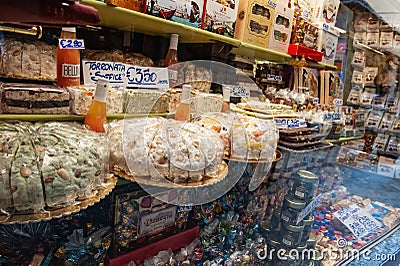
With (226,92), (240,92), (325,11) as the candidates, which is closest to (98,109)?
(226,92)

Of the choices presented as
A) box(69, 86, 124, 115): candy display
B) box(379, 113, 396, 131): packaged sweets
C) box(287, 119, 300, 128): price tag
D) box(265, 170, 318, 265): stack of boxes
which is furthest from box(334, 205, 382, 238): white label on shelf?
box(69, 86, 124, 115): candy display

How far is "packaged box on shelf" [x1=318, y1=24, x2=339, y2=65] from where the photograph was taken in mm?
2162

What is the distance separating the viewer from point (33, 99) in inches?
37.9

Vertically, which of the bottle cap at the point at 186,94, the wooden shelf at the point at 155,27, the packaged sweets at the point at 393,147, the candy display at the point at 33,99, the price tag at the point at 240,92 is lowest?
the packaged sweets at the point at 393,147

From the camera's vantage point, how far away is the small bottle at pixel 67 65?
1105 millimetres

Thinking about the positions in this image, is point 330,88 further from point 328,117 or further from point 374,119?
point 374,119

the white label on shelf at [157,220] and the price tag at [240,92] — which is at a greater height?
the price tag at [240,92]

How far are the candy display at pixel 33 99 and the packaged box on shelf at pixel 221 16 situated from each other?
66 cm

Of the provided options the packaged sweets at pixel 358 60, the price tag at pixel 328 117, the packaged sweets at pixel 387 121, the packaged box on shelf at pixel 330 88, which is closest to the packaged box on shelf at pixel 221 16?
the price tag at pixel 328 117

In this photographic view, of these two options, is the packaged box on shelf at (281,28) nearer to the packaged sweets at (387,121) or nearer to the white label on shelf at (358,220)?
the white label on shelf at (358,220)

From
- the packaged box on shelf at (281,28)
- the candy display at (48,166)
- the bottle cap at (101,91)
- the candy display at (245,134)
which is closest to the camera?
the candy display at (48,166)

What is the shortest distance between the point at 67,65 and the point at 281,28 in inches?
47.3

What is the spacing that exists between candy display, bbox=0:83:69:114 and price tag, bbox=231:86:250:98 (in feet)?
2.79

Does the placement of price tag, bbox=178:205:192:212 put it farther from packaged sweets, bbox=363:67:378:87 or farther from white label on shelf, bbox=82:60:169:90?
packaged sweets, bbox=363:67:378:87
